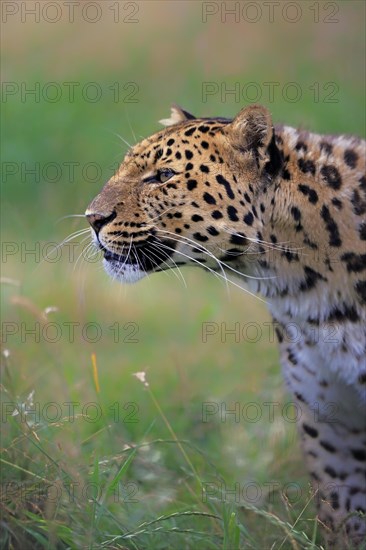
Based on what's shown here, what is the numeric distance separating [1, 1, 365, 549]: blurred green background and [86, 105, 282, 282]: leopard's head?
0.68m

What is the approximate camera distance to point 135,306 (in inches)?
382

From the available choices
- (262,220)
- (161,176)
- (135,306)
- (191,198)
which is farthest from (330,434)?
(135,306)

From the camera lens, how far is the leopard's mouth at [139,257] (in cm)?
559

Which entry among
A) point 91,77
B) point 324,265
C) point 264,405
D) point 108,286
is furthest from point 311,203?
point 91,77

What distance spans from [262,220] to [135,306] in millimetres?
4309

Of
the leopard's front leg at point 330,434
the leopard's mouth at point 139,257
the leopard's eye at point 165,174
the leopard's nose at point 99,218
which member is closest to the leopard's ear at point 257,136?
the leopard's eye at point 165,174

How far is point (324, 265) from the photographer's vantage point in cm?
555

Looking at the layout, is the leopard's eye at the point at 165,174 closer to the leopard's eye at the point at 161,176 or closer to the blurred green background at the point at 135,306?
the leopard's eye at the point at 161,176

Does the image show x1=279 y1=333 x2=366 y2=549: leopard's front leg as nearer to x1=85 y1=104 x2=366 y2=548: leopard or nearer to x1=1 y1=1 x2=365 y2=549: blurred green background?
x1=85 y1=104 x2=366 y2=548: leopard

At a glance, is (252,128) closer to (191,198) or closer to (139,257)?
(191,198)

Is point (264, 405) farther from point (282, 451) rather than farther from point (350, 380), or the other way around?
point (350, 380)

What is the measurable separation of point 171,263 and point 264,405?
209 centimetres

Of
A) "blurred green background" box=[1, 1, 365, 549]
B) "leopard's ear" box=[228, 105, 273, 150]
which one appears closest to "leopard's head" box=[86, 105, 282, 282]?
"leopard's ear" box=[228, 105, 273, 150]

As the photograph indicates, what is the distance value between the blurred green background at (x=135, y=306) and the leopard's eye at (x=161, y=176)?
3.13 ft
